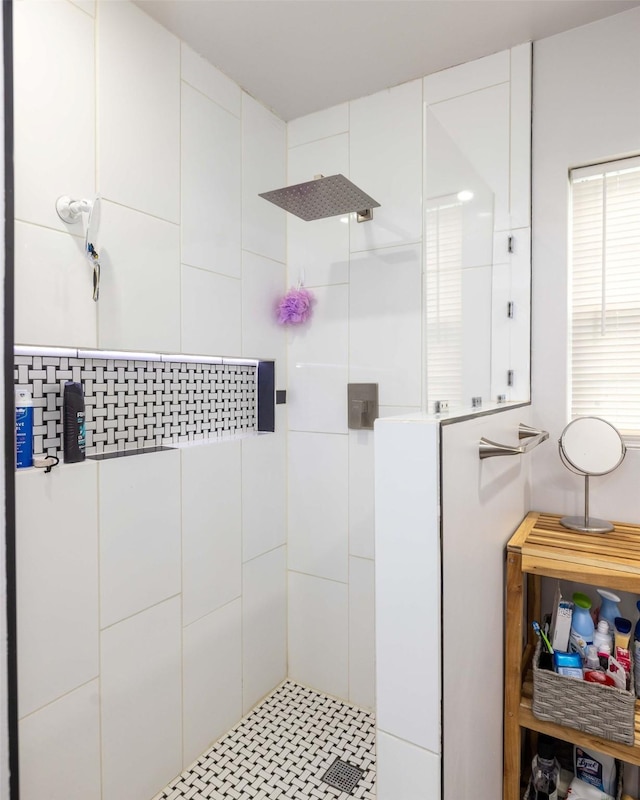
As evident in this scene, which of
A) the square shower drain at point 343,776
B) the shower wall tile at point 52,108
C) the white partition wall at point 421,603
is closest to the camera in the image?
the white partition wall at point 421,603

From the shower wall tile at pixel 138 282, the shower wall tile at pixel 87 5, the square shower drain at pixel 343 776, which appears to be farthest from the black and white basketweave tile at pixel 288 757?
the shower wall tile at pixel 87 5

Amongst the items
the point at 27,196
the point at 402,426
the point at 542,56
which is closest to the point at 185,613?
the point at 402,426

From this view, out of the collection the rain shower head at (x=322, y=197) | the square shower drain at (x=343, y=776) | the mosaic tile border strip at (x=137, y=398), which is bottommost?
the square shower drain at (x=343, y=776)

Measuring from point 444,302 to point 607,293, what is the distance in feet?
2.26

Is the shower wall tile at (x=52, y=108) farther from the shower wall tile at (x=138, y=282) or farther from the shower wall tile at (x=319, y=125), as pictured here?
the shower wall tile at (x=319, y=125)

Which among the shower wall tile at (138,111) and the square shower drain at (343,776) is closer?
the shower wall tile at (138,111)

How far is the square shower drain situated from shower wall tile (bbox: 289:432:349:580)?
1.90 ft

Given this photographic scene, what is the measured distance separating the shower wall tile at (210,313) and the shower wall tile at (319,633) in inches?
39.1

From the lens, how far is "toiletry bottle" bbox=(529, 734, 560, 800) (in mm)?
1355

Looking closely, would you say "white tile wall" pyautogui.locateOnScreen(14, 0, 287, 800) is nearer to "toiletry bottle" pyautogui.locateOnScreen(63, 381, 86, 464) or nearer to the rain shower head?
"toiletry bottle" pyautogui.locateOnScreen(63, 381, 86, 464)

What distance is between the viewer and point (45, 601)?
44.2 inches

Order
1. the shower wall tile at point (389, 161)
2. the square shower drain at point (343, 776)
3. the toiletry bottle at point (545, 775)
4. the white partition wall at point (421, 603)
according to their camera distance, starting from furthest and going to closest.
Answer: the shower wall tile at point (389, 161), the square shower drain at point (343, 776), the toiletry bottle at point (545, 775), the white partition wall at point (421, 603)

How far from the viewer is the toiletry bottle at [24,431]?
1.09 metres

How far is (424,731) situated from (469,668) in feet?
0.78
